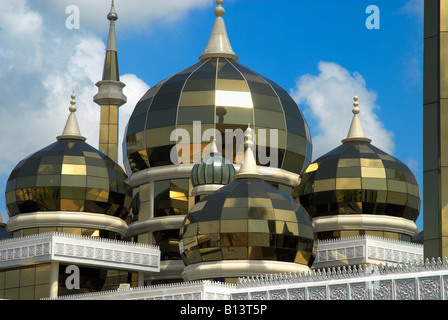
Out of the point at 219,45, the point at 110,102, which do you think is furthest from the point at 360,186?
the point at 110,102

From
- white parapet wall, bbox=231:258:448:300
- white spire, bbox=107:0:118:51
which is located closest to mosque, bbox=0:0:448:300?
white parapet wall, bbox=231:258:448:300

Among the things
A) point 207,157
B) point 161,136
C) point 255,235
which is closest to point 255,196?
point 255,235

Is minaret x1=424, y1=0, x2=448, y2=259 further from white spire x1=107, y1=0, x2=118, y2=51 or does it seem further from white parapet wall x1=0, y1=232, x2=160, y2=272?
white spire x1=107, y1=0, x2=118, y2=51

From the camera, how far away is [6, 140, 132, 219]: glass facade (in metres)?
52.0

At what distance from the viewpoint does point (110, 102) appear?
6612 cm

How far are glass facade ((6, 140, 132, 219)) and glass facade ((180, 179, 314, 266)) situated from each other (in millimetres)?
8009

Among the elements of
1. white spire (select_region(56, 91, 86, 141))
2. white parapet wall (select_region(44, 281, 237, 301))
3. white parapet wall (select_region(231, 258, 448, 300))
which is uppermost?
white spire (select_region(56, 91, 86, 141))

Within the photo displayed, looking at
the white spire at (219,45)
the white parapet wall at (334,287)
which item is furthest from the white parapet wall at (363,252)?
the white spire at (219,45)

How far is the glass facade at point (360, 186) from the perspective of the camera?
52281 mm

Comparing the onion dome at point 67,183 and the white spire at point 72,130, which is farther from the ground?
the white spire at point 72,130

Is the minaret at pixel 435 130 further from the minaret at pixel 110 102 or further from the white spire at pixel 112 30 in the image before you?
the white spire at pixel 112 30

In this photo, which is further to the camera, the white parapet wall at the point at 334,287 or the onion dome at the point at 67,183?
the onion dome at the point at 67,183

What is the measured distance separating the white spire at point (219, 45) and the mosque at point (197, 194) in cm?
8

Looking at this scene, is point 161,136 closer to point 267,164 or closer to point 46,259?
point 267,164
